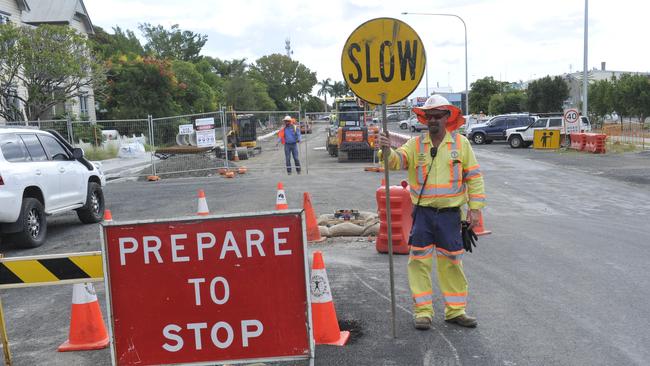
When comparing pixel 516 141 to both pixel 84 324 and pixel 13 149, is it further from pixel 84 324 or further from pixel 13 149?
pixel 84 324

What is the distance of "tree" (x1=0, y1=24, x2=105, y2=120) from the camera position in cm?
2305

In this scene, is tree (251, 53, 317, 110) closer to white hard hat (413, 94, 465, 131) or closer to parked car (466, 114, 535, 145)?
parked car (466, 114, 535, 145)

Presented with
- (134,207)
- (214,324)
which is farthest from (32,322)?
(134,207)

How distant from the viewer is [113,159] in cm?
2784

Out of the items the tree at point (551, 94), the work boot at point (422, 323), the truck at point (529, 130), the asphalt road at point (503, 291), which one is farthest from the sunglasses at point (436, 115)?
the tree at point (551, 94)

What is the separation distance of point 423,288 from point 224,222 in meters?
2.21

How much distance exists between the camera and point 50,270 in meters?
3.88

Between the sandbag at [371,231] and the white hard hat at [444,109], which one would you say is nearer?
the white hard hat at [444,109]

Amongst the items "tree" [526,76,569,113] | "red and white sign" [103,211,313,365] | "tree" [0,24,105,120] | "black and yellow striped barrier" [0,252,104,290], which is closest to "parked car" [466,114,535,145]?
"tree" [0,24,105,120]

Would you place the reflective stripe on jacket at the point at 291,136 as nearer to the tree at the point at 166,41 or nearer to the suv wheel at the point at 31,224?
the suv wheel at the point at 31,224

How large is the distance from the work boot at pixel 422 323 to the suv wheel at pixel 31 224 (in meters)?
6.17

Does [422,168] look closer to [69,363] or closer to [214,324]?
[214,324]

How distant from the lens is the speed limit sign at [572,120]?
91.3ft

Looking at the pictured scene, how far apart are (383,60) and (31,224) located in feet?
21.1
